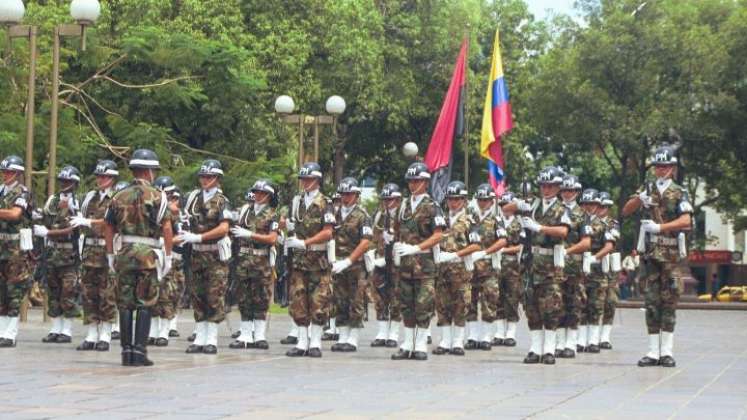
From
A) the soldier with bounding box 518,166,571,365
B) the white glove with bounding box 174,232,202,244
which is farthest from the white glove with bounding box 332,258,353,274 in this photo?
the soldier with bounding box 518,166,571,365

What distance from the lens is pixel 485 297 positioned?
2117cm

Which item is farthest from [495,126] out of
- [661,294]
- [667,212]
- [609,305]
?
[661,294]

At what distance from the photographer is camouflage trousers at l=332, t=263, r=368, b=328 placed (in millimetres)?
19250

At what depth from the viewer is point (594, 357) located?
1911 cm

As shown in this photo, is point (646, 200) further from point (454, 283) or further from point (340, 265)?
point (340, 265)

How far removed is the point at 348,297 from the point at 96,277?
3.17 meters

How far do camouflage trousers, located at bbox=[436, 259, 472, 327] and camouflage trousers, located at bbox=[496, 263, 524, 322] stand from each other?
2821mm

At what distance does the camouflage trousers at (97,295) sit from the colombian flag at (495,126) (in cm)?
1232

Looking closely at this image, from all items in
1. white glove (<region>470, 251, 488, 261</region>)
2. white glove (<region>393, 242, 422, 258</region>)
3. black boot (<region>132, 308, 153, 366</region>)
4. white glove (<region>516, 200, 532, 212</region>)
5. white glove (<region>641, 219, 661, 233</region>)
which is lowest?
black boot (<region>132, 308, 153, 366</region>)

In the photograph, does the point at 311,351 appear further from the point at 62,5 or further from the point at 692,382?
the point at 62,5

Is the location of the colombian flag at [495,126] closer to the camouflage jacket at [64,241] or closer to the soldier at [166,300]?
the soldier at [166,300]

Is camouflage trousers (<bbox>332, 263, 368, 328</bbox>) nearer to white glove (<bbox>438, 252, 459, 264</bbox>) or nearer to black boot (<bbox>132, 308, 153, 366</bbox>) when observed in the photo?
white glove (<bbox>438, 252, 459, 264</bbox>)

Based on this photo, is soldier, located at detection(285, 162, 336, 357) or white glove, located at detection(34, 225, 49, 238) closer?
soldier, located at detection(285, 162, 336, 357)

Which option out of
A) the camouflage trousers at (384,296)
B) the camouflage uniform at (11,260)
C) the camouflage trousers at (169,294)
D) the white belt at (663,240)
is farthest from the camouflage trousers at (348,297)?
the white belt at (663,240)
